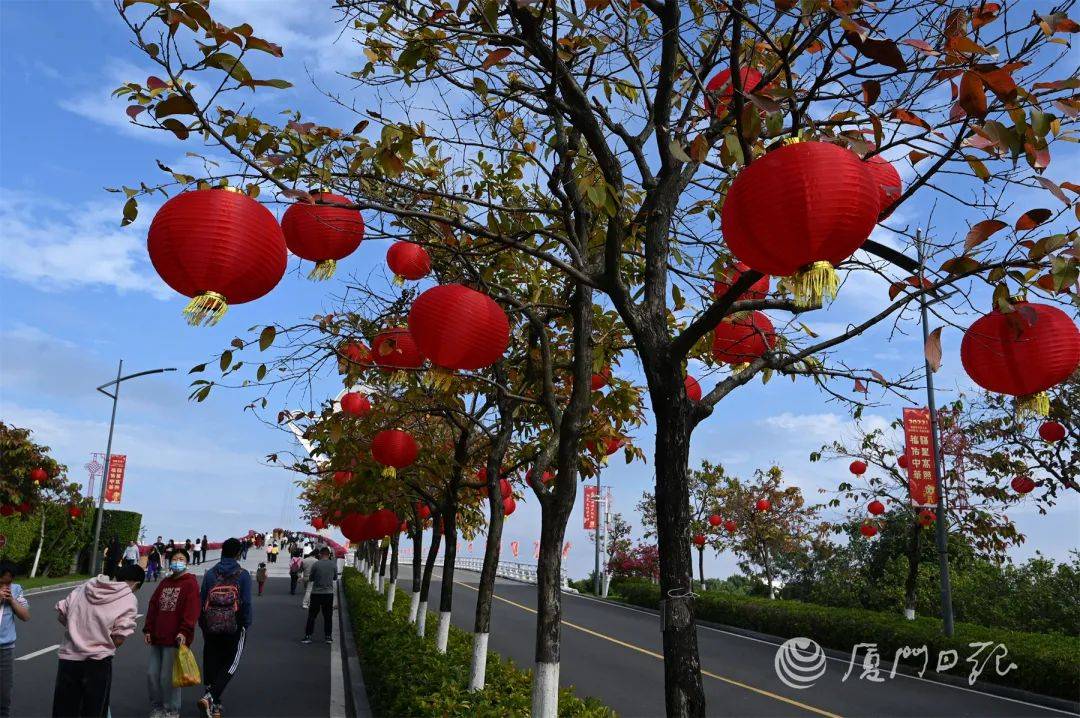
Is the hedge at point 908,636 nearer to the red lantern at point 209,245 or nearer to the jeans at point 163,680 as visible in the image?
the jeans at point 163,680

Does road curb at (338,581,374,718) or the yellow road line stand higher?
road curb at (338,581,374,718)

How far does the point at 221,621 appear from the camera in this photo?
27.3 ft

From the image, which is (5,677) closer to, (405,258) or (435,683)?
(435,683)

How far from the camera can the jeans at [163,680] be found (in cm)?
783

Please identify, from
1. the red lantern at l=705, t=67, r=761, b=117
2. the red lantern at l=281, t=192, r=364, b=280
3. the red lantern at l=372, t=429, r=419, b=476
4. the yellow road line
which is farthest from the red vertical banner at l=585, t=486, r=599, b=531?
the red lantern at l=281, t=192, r=364, b=280

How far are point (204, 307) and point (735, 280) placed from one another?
305cm

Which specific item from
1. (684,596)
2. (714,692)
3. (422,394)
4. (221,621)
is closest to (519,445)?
(422,394)

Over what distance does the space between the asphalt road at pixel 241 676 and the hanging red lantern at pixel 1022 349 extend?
8563 mm

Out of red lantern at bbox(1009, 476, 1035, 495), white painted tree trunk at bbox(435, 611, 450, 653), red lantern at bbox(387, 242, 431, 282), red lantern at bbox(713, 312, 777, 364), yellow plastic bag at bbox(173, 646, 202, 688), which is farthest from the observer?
red lantern at bbox(1009, 476, 1035, 495)

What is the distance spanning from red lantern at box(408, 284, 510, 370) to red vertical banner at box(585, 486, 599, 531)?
106 feet

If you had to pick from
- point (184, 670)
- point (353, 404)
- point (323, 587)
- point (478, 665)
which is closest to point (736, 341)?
point (353, 404)

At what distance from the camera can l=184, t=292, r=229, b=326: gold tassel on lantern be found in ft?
12.6

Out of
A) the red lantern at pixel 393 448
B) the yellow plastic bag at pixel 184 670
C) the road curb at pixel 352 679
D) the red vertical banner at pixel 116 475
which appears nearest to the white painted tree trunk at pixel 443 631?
the road curb at pixel 352 679

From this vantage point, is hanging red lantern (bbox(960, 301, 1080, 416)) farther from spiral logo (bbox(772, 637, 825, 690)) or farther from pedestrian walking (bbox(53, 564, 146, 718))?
spiral logo (bbox(772, 637, 825, 690))
